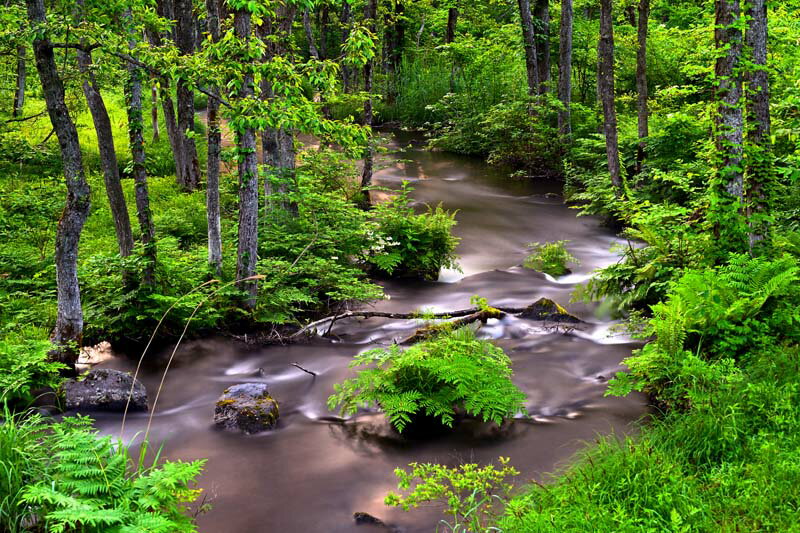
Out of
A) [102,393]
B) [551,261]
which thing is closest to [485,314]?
[551,261]

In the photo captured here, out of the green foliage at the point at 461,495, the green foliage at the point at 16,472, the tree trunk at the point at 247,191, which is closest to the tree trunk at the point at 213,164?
the tree trunk at the point at 247,191

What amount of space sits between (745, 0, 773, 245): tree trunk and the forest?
4cm

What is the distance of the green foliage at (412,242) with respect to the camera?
12.2 m

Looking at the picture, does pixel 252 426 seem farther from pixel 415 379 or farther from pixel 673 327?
pixel 673 327

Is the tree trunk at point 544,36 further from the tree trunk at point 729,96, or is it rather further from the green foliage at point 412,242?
the tree trunk at point 729,96

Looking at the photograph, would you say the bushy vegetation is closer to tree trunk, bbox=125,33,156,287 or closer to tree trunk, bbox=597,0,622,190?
tree trunk, bbox=125,33,156,287

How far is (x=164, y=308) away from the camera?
327 inches

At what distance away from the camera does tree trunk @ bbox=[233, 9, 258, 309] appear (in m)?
7.82

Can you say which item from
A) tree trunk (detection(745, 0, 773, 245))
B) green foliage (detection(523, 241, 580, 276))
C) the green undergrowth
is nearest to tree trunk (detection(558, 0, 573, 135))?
green foliage (detection(523, 241, 580, 276))

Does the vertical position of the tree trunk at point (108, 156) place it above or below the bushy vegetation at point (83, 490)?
above

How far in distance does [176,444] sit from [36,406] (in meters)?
1.70

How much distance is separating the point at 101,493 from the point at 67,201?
4020 millimetres

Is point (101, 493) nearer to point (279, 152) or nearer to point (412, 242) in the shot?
point (412, 242)

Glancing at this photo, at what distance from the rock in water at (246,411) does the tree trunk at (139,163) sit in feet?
7.97
